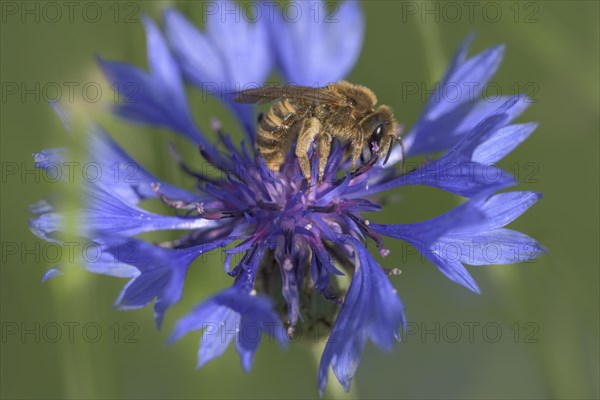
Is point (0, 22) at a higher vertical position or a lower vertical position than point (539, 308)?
higher

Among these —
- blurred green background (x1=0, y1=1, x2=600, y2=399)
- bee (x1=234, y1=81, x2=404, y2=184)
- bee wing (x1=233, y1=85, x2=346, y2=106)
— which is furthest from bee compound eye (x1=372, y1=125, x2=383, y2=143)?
blurred green background (x1=0, y1=1, x2=600, y2=399)

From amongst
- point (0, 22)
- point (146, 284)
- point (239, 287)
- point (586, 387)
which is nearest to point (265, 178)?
point (239, 287)

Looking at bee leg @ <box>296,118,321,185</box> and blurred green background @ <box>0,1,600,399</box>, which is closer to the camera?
bee leg @ <box>296,118,321,185</box>

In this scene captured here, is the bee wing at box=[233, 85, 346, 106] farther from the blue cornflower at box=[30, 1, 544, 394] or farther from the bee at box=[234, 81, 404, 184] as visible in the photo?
the blue cornflower at box=[30, 1, 544, 394]

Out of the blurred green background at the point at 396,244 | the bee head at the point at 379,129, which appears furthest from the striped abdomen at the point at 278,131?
the blurred green background at the point at 396,244

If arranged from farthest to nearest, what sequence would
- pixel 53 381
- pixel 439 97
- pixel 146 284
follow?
pixel 53 381 → pixel 439 97 → pixel 146 284

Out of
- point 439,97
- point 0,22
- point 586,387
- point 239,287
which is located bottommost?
point 586,387

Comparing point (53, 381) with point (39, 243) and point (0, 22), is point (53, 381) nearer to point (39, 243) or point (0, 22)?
point (39, 243)

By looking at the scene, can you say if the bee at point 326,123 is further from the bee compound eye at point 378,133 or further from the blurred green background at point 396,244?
the blurred green background at point 396,244
